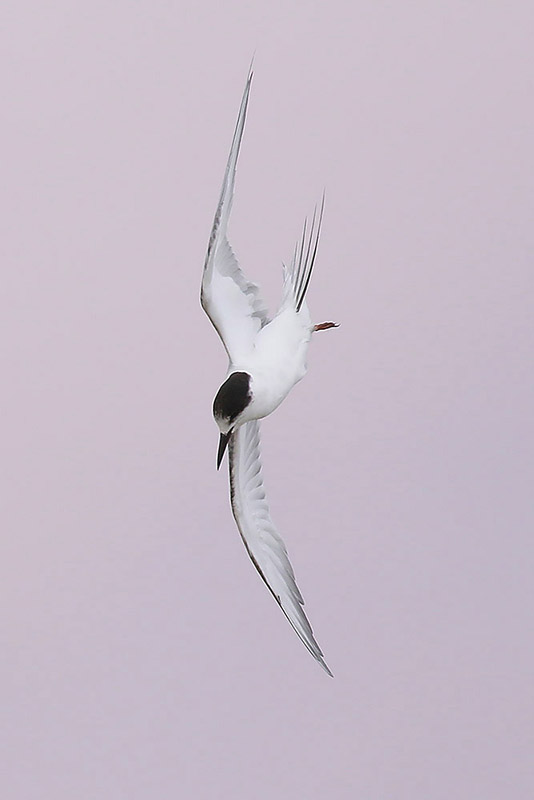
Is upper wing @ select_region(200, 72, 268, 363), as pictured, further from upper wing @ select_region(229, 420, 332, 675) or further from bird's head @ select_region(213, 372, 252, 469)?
upper wing @ select_region(229, 420, 332, 675)

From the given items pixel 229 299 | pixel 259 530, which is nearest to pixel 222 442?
pixel 229 299

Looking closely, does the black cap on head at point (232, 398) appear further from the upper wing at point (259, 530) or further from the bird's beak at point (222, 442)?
the upper wing at point (259, 530)

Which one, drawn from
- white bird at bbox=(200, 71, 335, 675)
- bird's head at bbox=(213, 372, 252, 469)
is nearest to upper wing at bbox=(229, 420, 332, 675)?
white bird at bbox=(200, 71, 335, 675)

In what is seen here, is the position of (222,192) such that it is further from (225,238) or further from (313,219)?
(313,219)

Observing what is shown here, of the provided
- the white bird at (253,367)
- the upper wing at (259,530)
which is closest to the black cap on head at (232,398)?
the white bird at (253,367)

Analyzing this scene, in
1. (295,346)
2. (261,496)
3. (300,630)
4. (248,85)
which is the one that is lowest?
(300,630)

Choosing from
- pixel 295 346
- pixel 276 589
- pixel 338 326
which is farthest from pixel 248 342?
pixel 276 589

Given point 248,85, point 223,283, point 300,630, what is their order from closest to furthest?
1. point 248,85
2. point 223,283
3. point 300,630
